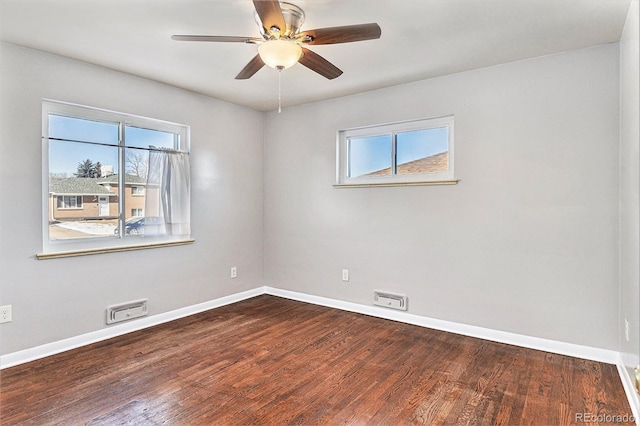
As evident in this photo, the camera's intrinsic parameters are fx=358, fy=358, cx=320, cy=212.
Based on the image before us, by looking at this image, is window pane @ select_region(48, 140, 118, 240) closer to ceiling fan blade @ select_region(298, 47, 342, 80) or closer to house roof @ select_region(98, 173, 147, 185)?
house roof @ select_region(98, 173, 147, 185)

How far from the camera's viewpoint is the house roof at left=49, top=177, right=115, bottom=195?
2844mm

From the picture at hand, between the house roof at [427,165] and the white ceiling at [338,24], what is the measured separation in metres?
0.76

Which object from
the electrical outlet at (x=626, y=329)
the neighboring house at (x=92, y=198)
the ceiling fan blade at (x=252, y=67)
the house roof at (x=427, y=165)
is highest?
the ceiling fan blade at (x=252, y=67)

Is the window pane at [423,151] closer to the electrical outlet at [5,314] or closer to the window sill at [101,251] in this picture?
the window sill at [101,251]

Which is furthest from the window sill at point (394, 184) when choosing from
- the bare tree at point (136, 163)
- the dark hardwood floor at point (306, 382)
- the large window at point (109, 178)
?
the bare tree at point (136, 163)

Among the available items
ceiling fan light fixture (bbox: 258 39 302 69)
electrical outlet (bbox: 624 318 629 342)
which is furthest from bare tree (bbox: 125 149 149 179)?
electrical outlet (bbox: 624 318 629 342)

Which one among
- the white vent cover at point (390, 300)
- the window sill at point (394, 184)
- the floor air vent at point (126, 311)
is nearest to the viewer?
the floor air vent at point (126, 311)

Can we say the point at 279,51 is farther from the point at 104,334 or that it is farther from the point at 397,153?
the point at 104,334

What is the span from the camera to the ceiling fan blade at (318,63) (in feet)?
7.34

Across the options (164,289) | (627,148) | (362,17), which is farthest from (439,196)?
(164,289)

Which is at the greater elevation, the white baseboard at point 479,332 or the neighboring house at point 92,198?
the neighboring house at point 92,198

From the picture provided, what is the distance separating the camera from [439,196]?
3.33 metres

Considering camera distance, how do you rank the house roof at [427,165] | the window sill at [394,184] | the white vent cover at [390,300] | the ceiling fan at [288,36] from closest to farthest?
1. the ceiling fan at [288,36]
2. the window sill at [394,184]
3. the house roof at [427,165]
4. the white vent cover at [390,300]

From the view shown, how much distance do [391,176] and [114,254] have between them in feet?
8.93
